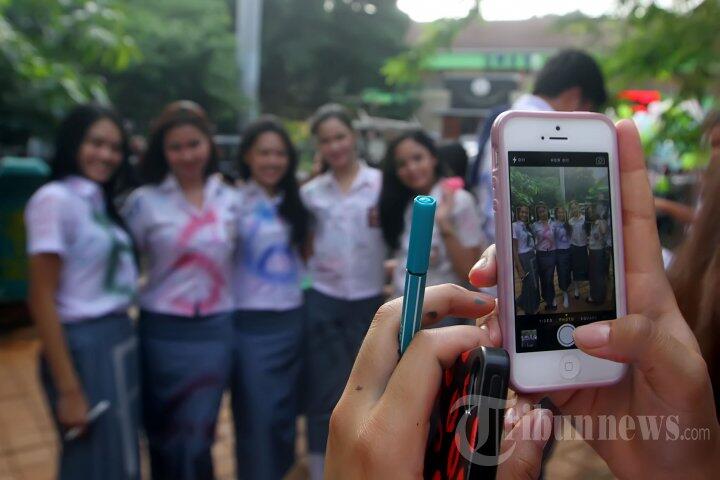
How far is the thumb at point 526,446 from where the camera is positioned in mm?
794

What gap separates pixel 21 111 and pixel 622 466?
4752mm

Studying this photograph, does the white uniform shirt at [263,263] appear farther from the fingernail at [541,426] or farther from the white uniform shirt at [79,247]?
the fingernail at [541,426]

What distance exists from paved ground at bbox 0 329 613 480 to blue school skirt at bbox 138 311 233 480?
62 cm

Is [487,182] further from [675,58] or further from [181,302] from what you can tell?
[181,302]

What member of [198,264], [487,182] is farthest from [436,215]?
[198,264]

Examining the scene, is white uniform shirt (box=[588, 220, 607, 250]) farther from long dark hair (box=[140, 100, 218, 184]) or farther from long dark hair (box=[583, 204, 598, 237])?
long dark hair (box=[140, 100, 218, 184])

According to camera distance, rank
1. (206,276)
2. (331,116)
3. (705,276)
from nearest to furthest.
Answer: (705,276)
(206,276)
(331,116)

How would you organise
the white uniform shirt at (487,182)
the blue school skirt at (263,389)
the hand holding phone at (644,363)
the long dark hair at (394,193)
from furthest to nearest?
the long dark hair at (394,193) < the blue school skirt at (263,389) < the white uniform shirt at (487,182) < the hand holding phone at (644,363)

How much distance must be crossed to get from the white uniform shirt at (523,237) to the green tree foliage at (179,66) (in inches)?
500

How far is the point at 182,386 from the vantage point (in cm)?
238

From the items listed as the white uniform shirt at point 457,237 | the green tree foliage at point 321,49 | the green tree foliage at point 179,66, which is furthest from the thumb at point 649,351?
the green tree foliage at point 321,49

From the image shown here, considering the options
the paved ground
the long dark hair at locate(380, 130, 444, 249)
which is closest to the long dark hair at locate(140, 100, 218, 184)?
the long dark hair at locate(380, 130, 444, 249)

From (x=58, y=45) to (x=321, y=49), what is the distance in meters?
15.5

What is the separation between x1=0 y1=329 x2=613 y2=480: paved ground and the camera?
9.72 feet
